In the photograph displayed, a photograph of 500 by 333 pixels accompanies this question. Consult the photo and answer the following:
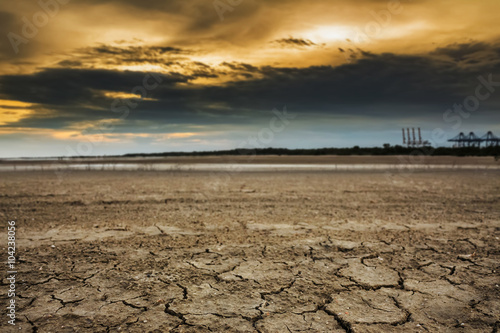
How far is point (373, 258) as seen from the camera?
12.8 feet

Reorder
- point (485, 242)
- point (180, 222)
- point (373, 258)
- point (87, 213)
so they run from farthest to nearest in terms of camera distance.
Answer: point (87, 213), point (180, 222), point (485, 242), point (373, 258)

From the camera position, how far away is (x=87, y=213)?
6.52 metres

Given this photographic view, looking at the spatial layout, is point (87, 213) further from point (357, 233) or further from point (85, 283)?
point (357, 233)

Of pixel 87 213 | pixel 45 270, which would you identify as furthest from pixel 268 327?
pixel 87 213

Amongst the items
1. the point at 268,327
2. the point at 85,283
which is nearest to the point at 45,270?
the point at 85,283

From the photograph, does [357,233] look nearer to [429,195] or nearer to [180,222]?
[180,222]

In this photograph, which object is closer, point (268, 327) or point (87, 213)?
point (268, 327)

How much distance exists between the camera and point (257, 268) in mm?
3574

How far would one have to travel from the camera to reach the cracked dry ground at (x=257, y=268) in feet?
8.41

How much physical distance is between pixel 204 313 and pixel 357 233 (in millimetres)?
3206

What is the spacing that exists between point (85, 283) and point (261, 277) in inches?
74.8

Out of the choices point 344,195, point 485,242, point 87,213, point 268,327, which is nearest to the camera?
point 268,327

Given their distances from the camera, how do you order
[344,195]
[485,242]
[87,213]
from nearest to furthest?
[485,242]
[87,213]
[344,195]

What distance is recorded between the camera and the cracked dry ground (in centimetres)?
256
